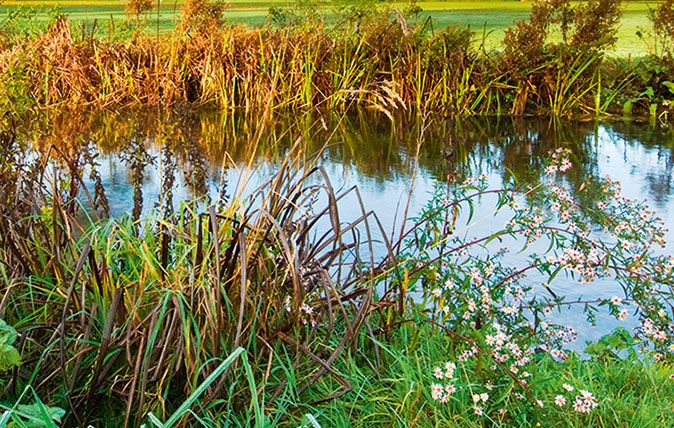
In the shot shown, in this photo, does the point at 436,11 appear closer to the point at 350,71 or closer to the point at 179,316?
the point at 350,71

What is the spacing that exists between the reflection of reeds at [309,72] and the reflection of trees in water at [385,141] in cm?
35

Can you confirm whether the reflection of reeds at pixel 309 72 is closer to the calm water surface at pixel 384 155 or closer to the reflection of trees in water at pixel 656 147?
the calm water surface at pixel 384 155

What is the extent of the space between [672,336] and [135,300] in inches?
59.1

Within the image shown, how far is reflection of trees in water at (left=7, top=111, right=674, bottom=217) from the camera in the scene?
16.6ft

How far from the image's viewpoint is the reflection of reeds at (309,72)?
23.9ft

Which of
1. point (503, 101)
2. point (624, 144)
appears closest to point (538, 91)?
point (503, 101)

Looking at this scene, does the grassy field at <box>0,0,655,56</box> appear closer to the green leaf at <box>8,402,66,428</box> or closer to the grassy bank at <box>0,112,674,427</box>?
the grassy bank at <box>0,112,674,427</box>

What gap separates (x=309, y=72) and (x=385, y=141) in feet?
4.98

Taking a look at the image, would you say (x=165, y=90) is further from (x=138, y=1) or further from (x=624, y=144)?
(x=624, y=144)

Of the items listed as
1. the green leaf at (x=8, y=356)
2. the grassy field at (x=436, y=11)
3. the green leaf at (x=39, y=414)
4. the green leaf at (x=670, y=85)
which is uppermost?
the grassy field at (x=436, y=11)

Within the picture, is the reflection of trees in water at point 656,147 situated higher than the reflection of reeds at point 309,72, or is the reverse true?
the reflection of reeds at point 309,72

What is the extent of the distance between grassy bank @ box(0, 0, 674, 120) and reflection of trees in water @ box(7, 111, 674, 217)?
1.19 ft

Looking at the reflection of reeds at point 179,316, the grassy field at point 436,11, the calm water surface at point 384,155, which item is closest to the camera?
the reflection of reeds at point 179,316

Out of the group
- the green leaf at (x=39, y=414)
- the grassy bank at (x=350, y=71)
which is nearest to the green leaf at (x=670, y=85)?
the grassy bank at (x=350, y=71)
